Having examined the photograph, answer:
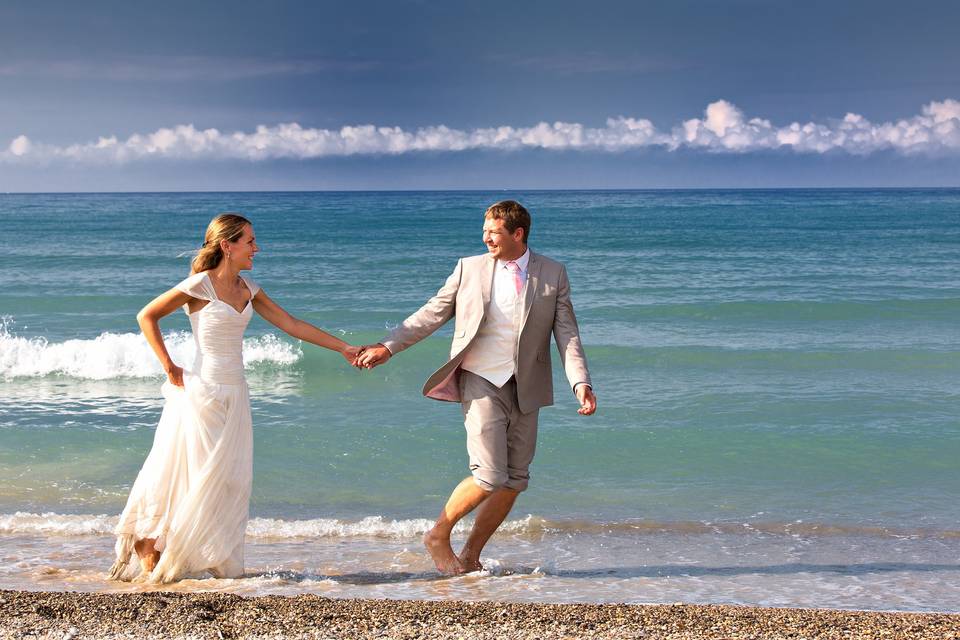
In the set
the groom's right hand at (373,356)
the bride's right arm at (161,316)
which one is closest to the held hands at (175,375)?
the bride's right arm at (161,316)

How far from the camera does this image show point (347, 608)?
14.1 feet

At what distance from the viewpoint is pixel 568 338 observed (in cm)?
508

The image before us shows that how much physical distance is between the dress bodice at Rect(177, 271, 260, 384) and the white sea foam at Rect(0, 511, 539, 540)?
1.56 meters

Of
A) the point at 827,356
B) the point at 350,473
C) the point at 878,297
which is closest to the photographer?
the point at 350,473

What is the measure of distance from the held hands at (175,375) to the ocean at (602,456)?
101cm

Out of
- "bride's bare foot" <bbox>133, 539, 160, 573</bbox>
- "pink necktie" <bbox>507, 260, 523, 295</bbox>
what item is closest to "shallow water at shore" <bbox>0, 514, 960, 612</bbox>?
"bride's bare foot" <bbox>133, 539, 160, 573</bbox>

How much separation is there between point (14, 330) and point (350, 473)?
1028cm

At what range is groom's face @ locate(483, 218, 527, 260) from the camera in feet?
16.3

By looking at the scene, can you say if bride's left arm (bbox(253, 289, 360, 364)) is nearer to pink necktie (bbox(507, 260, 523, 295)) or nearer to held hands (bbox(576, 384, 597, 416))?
pink necktie (bbox(507, 260, 523, 295))

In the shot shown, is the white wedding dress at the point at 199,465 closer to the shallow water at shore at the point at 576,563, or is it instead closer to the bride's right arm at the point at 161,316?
the bride's right arm at the point at 161,316

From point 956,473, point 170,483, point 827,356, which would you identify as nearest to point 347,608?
point 170,483

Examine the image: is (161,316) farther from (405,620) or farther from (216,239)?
(405,620)

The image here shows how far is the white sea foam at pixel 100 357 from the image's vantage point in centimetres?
1166

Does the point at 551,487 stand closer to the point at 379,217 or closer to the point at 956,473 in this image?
the point at 956,473
